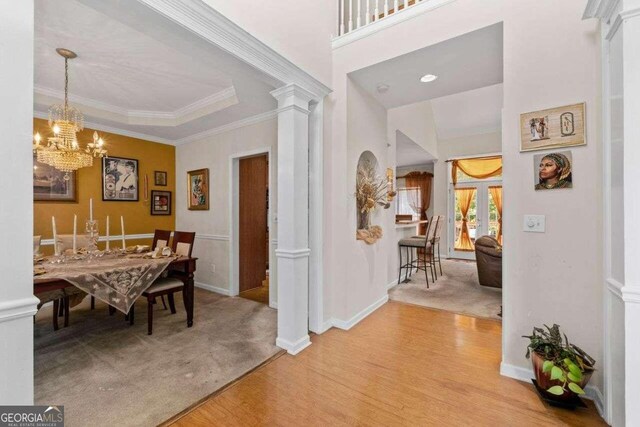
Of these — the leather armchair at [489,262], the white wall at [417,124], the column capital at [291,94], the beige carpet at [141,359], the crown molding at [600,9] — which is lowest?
the beige carpet at [141,359]

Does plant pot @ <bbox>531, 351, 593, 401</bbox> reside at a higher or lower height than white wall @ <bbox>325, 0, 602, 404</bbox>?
lower

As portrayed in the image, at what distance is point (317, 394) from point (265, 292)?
254cm

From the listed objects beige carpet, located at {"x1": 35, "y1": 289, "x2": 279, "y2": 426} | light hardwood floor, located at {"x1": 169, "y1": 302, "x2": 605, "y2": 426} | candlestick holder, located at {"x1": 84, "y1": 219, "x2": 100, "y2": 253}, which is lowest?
light hardwood floor, located at {"x1": 169, "y1": 302, "x2": 605, "y2": 426}

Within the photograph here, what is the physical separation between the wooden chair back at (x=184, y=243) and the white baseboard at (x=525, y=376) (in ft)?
10.5

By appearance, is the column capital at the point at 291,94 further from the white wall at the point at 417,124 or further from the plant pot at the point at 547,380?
the plant pot at the point at 547,380

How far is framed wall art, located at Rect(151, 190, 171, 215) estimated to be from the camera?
4.63 m

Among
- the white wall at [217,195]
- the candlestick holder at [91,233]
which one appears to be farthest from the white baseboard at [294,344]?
the candlestick holder at [91,233]

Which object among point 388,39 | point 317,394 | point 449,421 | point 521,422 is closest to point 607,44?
point 388,39

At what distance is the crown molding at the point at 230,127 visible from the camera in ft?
12.1

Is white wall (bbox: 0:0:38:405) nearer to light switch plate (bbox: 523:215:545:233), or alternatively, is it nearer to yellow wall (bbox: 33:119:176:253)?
light switch plate (bbox: 523:215:545:233)

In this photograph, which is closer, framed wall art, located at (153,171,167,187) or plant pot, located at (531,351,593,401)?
plant pot, located at (531,351,593,401)

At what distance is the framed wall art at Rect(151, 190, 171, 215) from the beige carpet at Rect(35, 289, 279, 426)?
1780 mm

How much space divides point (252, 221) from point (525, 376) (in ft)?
12.3

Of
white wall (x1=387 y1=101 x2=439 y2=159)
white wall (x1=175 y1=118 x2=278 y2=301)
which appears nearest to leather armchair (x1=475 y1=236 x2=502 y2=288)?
white wall (x1=387 y1=101 x2=439 y2=159)
